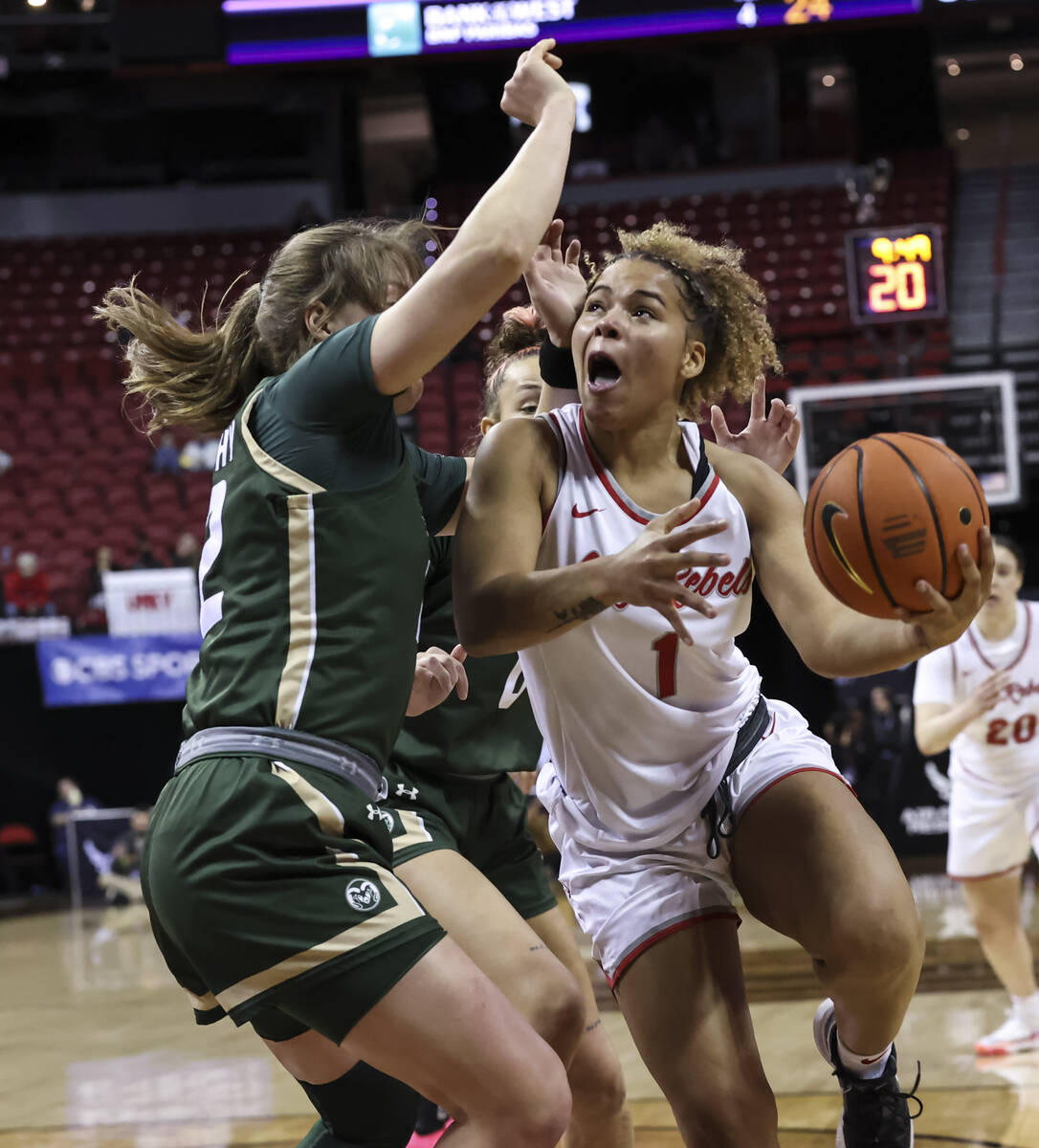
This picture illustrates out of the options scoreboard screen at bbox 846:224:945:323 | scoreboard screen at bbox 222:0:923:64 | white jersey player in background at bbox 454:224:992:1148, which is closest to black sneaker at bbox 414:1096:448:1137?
white jersey player in background at bbox 454:224:992:1148

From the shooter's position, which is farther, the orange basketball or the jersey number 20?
the jersey number 20

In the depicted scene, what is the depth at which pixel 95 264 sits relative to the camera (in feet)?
54.5

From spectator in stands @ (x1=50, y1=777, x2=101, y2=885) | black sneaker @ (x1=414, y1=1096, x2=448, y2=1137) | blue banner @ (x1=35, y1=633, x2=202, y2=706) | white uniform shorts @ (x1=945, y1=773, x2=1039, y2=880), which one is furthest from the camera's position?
spectator in stands @ (x1=50, y1=777, x2=101, y2=885)

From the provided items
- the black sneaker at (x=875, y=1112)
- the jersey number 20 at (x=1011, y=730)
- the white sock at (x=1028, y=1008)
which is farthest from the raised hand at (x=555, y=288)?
the white sock at (x=1028, y=1008)

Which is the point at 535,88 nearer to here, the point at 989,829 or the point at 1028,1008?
the point at 989,829

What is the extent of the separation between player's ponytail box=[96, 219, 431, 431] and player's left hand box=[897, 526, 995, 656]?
112 cm

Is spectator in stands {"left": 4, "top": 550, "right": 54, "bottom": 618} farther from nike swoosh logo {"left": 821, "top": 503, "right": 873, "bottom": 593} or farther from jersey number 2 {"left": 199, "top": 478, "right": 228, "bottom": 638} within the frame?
nike swoosh logo {"left": 821, "top": 503, "right": 873, "bottom": 593}

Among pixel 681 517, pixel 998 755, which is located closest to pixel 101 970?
pixel 998 755

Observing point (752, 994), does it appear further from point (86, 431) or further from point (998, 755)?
point (86, 431)

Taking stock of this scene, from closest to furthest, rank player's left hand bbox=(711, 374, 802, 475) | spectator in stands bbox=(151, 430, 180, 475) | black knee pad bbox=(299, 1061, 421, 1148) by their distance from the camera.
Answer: black knee pad bbox=(299, 1061, 421, 1148) → player's left hand bbox=(711, 374, 802, 475) → spectator in stands bbox=(151, 430, 180, 475)

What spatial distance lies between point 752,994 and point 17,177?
1547 cm

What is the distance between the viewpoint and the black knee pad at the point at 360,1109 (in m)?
2.77

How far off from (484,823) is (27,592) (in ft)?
30.1

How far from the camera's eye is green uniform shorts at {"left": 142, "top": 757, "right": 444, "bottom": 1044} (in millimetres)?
2172
